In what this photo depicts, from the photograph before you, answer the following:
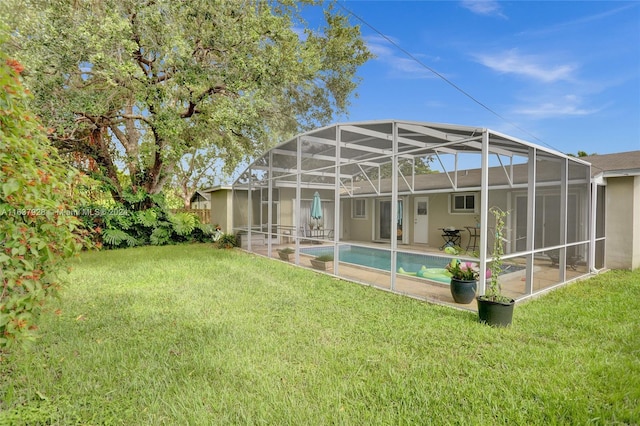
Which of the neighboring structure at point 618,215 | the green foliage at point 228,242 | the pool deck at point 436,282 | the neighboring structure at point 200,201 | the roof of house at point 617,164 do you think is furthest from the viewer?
the neighboring structure at point 200,201

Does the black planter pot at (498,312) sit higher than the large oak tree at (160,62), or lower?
lower

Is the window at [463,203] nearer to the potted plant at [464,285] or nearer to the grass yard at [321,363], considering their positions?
the grass yard at [321,363]

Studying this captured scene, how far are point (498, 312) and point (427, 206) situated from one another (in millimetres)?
9646

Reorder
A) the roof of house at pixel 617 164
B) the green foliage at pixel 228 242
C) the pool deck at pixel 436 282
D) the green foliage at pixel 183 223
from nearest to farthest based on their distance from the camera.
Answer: the pool deck at pixel 436 282 < the roof of house at pixel 617 164 < the green foliage at pixel 228 242 < the green foliage at pixel 183 223

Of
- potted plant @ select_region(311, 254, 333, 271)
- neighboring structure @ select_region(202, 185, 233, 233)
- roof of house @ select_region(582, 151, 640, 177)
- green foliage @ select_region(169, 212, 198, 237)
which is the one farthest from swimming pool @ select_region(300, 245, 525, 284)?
green foliage @ select_region(169, 212, 198, 237)

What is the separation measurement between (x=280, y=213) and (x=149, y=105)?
6432 millimetres

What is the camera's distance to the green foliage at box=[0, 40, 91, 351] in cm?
179

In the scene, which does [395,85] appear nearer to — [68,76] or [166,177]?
[166,177]

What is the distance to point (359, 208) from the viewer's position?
50.9 ft

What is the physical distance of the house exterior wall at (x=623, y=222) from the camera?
7645 millimetres

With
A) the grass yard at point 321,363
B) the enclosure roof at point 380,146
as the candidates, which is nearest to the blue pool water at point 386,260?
the enclosure roof at point 380,146

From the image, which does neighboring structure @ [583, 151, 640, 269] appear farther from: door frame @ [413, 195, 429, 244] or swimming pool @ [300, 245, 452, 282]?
door frame @ [413, 195, 429, 244]

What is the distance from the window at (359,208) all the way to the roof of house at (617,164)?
28.1ft

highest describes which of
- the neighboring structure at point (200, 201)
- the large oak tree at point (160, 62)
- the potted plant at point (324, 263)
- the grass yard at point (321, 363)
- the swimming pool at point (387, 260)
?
the large oak tree at point (160, 62)
